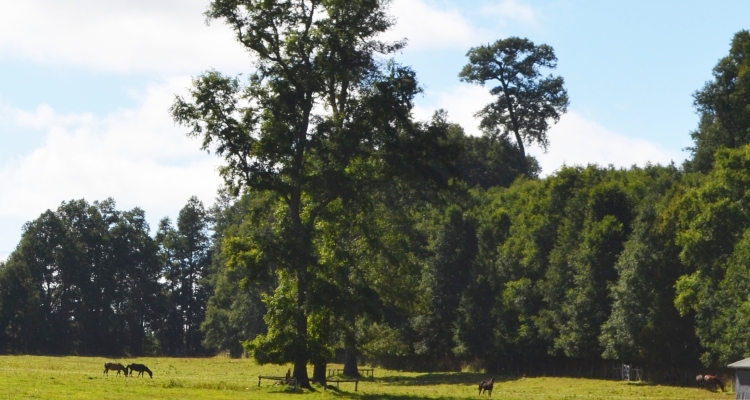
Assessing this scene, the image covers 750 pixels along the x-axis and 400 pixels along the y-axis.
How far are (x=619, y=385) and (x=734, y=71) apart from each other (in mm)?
32902

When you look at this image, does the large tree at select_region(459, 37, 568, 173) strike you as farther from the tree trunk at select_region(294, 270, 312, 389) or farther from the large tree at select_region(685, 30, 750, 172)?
the tree trunk at select_region(294, 270, 312, 389)

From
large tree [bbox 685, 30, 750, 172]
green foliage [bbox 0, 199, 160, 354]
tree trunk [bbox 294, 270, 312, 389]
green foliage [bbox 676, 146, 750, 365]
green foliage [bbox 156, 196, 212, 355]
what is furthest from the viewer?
green foliage [bbox 156, 196, 212, 355]

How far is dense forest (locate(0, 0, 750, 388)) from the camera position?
54.6 meters

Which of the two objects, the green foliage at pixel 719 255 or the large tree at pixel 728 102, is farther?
the large tree at pixel 728 102

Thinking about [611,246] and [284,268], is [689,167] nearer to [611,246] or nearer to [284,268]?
[611,246]

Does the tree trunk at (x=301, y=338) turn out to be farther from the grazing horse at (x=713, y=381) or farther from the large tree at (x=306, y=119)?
the grazing horse at (x=713, y=381)

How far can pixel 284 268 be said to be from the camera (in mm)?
53344

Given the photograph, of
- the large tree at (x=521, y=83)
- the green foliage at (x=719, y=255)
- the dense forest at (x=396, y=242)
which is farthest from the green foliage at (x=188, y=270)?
the green foliage at (x=719, y=255)

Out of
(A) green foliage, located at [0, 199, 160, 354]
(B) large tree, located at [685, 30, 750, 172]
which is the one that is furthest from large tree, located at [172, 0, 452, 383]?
(A) green foliage, located at [0, 199, 160, 354]

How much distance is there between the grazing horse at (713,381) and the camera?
221 ft

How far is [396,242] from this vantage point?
64.6 m

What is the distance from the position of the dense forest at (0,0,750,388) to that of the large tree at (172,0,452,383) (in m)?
0.11

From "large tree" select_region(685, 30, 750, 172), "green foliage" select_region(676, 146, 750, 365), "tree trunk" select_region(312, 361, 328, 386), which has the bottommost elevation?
"tree trunk" select_region(312, 361, 328, 386)

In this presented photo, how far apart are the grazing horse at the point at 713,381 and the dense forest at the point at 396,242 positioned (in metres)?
1.50
